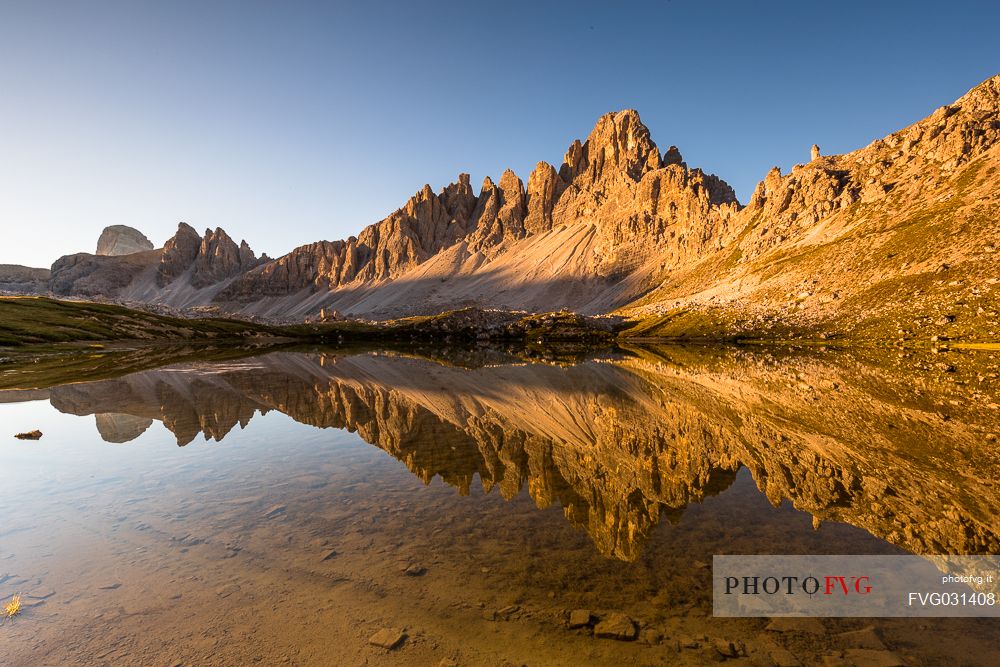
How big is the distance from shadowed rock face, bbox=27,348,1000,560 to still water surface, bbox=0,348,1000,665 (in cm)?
16

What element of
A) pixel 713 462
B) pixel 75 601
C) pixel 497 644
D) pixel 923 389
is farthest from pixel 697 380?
pixel 75 601

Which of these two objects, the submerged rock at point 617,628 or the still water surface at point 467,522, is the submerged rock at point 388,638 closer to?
the still water surface at point 467,522

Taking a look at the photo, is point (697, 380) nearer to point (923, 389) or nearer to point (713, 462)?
point (923, 389)

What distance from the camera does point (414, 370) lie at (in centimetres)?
5903

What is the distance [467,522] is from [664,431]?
46.9ft

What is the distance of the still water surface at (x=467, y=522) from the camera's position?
877cm

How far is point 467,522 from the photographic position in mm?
14148

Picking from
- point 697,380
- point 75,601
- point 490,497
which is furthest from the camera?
point 697,380

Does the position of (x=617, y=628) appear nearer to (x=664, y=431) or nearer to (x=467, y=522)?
(x=467, y=522)

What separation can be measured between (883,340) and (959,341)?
417 inches

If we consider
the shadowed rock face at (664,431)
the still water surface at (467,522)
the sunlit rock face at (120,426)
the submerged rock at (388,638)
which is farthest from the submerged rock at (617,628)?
the sunlit rock face at (120,426)

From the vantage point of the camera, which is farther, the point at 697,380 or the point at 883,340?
the point at 883,340

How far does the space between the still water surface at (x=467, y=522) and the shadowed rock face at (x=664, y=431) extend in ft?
0.52

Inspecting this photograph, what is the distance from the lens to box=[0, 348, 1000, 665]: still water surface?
8.77 m
